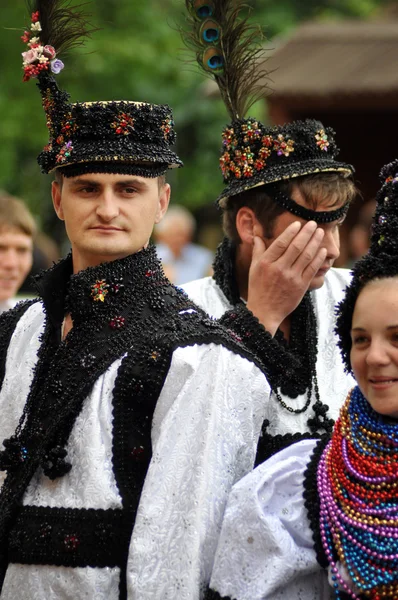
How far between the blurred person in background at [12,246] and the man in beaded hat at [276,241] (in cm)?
180

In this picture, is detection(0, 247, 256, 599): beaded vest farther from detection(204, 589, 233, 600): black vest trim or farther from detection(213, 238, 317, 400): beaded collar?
detection(213, 238, 317, 400): beaded collar

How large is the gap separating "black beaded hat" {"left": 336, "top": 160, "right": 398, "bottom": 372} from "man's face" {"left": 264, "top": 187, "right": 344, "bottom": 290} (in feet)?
2.26

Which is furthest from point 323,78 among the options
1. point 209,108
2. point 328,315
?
point 328,315

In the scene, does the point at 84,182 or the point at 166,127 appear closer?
the point at 84,182

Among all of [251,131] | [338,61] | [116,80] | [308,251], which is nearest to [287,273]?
[308,251]

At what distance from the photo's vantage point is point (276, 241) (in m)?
3.75

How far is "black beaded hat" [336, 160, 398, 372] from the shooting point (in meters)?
2.93

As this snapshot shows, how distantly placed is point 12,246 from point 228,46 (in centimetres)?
213

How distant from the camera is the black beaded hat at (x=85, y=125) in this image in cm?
333

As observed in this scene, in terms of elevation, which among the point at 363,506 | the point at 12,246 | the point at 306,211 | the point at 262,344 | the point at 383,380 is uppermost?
the point at 12,246

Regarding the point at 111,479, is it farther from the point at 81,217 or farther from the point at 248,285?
the point at 248,285

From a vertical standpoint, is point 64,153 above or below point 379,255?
above

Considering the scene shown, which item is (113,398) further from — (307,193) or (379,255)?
(307,193)

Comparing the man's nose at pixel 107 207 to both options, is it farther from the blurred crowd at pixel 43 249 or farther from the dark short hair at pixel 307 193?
the dark short hair at pixel 307 193
